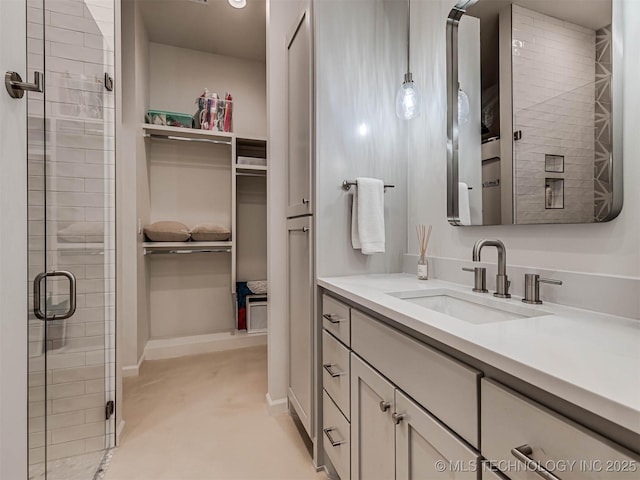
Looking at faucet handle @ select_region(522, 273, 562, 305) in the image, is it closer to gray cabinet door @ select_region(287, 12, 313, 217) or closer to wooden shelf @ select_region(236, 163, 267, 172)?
gray cabinet door @ select_region(287, 12, 313, 217)

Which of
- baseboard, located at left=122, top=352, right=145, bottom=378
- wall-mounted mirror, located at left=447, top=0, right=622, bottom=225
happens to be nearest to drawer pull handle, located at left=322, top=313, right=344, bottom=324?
wall-mounted mirror, located at left=447, top=0, right=622, bottom=225

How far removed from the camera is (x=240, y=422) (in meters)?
1.92

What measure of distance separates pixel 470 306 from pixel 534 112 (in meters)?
0.72

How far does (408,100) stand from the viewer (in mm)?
1594

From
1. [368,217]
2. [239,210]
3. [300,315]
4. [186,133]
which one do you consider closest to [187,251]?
[239,210]

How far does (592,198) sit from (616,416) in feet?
2.45

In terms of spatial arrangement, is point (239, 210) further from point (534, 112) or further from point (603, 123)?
point (603, 123)

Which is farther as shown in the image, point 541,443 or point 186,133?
point 186,133

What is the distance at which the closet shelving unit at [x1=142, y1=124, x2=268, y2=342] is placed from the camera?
279 centimetres

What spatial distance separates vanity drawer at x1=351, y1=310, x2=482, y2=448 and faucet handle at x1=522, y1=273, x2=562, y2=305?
47 centimetres

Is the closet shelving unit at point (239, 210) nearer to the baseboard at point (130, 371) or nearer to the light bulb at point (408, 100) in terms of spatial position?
the baseboard at point (130, 371)

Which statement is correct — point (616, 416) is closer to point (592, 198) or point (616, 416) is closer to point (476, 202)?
point (592, 198)

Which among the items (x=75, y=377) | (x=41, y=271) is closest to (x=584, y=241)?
(x=41, y=271)
